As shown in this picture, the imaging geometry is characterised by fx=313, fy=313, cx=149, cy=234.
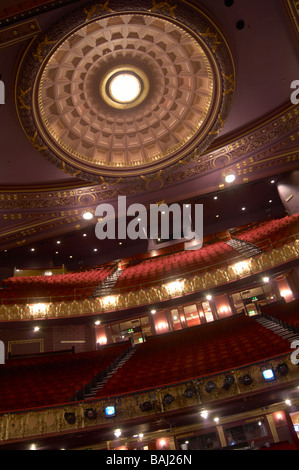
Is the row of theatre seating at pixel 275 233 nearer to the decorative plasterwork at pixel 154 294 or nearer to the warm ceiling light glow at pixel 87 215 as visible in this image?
the decorative plasterwork at pixel 154 294

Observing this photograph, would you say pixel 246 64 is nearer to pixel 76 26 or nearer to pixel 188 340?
pixel 76 26

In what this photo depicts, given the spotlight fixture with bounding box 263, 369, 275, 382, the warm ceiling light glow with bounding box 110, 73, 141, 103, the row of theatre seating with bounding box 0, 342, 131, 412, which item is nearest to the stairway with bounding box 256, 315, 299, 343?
the spotlight fixture with bounding box 263, 369, 275, 382

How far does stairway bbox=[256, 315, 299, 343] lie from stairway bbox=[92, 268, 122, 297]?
22.5 feet

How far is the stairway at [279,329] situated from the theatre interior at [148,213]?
3.7 inches

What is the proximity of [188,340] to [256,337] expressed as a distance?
3.03m

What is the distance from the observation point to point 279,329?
10.4 m

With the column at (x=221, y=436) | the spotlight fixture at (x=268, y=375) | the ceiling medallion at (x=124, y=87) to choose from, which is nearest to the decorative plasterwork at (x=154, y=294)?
the column at (x=221, y=436)

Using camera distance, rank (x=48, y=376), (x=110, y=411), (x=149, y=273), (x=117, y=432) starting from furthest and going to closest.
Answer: (x=149, y=273) → (x=48, y=376) → (x=117, y=432) → (x=110, y=411)

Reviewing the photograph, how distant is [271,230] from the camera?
1553 cm

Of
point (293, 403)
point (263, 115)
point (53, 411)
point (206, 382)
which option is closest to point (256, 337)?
point (293, 403)

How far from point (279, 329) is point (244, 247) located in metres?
5.45

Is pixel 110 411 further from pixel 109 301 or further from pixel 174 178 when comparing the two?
pixel 174 178

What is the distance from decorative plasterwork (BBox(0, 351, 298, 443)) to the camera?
791 centimetres

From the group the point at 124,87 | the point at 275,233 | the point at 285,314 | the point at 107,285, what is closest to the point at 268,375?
the point at 285,314
